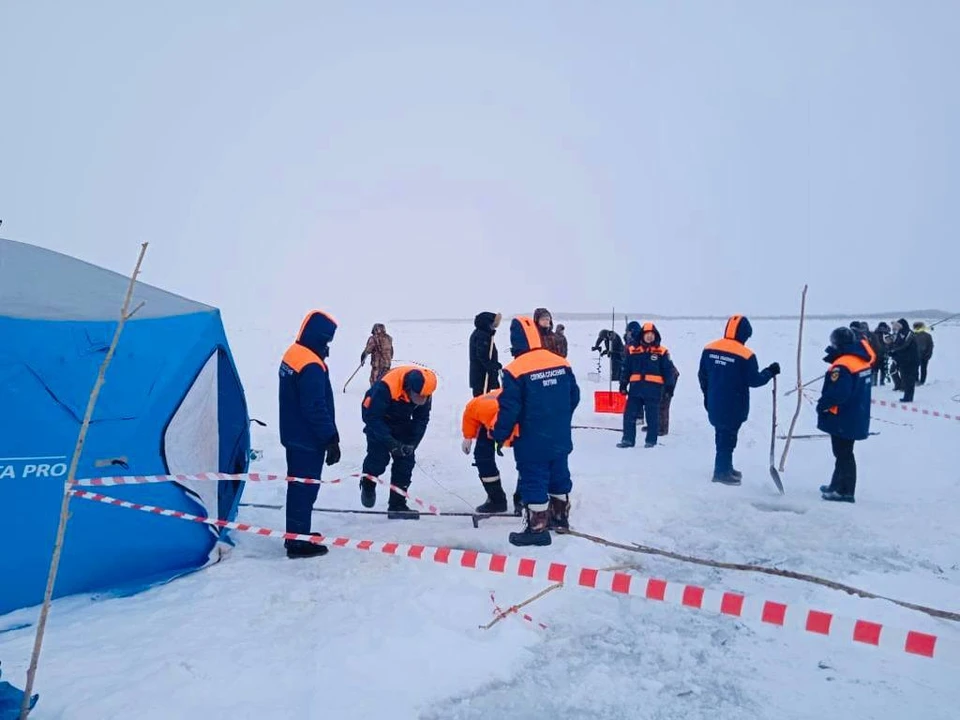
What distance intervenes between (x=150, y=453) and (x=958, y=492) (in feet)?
25.5

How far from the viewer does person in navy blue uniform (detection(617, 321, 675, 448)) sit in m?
8.65

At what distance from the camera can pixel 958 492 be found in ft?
21.5

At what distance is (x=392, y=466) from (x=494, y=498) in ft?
3.36

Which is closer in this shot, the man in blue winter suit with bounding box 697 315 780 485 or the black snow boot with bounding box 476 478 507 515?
the black snow boot with bounding box 476 478 507 515

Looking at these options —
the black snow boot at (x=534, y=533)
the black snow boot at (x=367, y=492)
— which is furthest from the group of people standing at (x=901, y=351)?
the black snow boot at (x=367, y=492)

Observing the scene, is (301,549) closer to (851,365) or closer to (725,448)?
(725,448)

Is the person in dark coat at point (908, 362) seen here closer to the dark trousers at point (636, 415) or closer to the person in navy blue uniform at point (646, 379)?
the person in navy blue uniform at point (646, 379)

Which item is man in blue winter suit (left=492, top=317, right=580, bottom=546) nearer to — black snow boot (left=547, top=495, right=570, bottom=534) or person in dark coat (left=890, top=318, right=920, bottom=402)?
black snow boot (left=547, top=495, right=570, bottom=534)

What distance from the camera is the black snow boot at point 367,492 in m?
5.91

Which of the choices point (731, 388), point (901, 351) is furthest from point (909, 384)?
point (731, 388)

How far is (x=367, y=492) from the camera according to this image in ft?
19.4

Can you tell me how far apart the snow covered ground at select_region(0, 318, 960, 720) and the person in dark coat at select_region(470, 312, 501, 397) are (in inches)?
106

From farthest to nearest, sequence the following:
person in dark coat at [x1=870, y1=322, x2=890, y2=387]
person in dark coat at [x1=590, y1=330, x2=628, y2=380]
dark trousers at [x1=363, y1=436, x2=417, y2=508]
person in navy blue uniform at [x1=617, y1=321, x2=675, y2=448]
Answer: person in dark coat at [x1=870, y1=322, x2=890, y2=387] → person in dark coat at [x1=590, y1=330, x2=628, y2=380] → person in navy blue uniform at [x1=617, y1=321, x2=675, y2=448] → dark trousers at [x1=363, y1=436, x2=417, y2=508]

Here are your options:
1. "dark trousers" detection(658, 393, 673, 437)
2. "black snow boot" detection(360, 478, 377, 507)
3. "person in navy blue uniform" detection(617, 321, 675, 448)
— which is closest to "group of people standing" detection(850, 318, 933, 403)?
"dark trousers" detection(658, 393, 673, 437)
